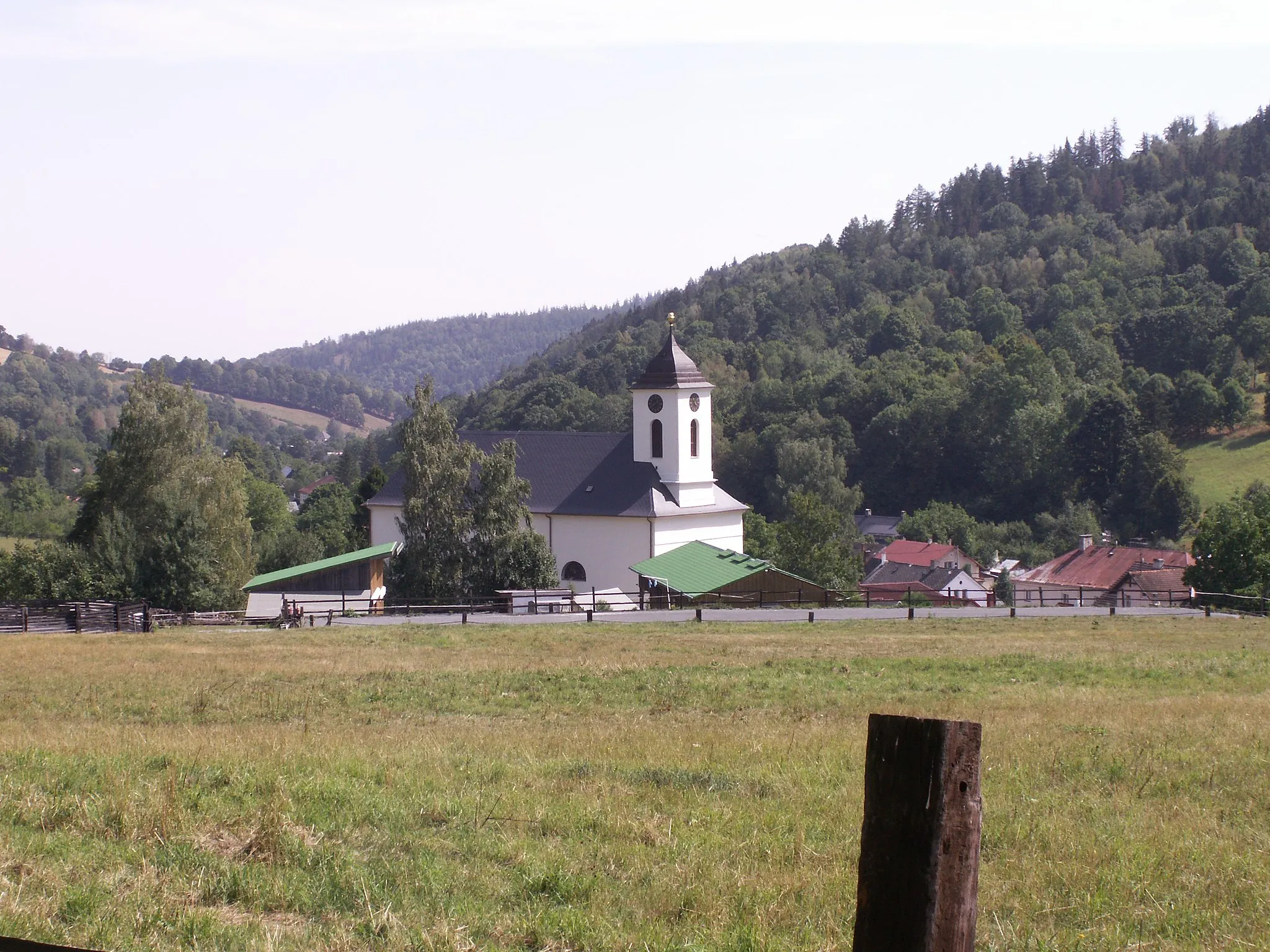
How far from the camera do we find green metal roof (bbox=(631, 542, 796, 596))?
4966 centimetres

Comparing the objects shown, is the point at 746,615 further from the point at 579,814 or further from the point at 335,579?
the point at 579,814

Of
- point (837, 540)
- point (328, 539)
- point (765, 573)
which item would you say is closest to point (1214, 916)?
point (765, 573)

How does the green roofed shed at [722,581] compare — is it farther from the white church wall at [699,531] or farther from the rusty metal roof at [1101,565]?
the rusty metal roof at [1101,565]

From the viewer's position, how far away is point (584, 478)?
59906mm

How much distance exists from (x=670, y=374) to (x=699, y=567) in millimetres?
11031

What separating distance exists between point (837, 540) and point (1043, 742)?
206 ft

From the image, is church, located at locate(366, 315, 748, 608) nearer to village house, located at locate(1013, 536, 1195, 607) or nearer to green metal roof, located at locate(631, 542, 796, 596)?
green metal roof, located at locate(631, 542, 796, 596)

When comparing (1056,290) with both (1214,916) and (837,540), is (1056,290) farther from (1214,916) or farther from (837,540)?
(1214,916)

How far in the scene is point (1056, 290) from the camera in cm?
16150

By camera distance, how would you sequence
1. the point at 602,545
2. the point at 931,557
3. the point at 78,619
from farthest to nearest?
the point at 931,557
the point at 602,545
the point at 78,619

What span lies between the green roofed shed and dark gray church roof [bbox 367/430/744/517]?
11.5 ft

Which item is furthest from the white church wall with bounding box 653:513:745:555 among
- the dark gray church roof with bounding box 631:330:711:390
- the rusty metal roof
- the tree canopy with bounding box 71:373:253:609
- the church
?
Answer: the rusty metal roof

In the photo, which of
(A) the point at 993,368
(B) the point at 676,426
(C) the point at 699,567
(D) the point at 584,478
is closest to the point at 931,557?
(A) the point at 993,368

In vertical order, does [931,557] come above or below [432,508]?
below
